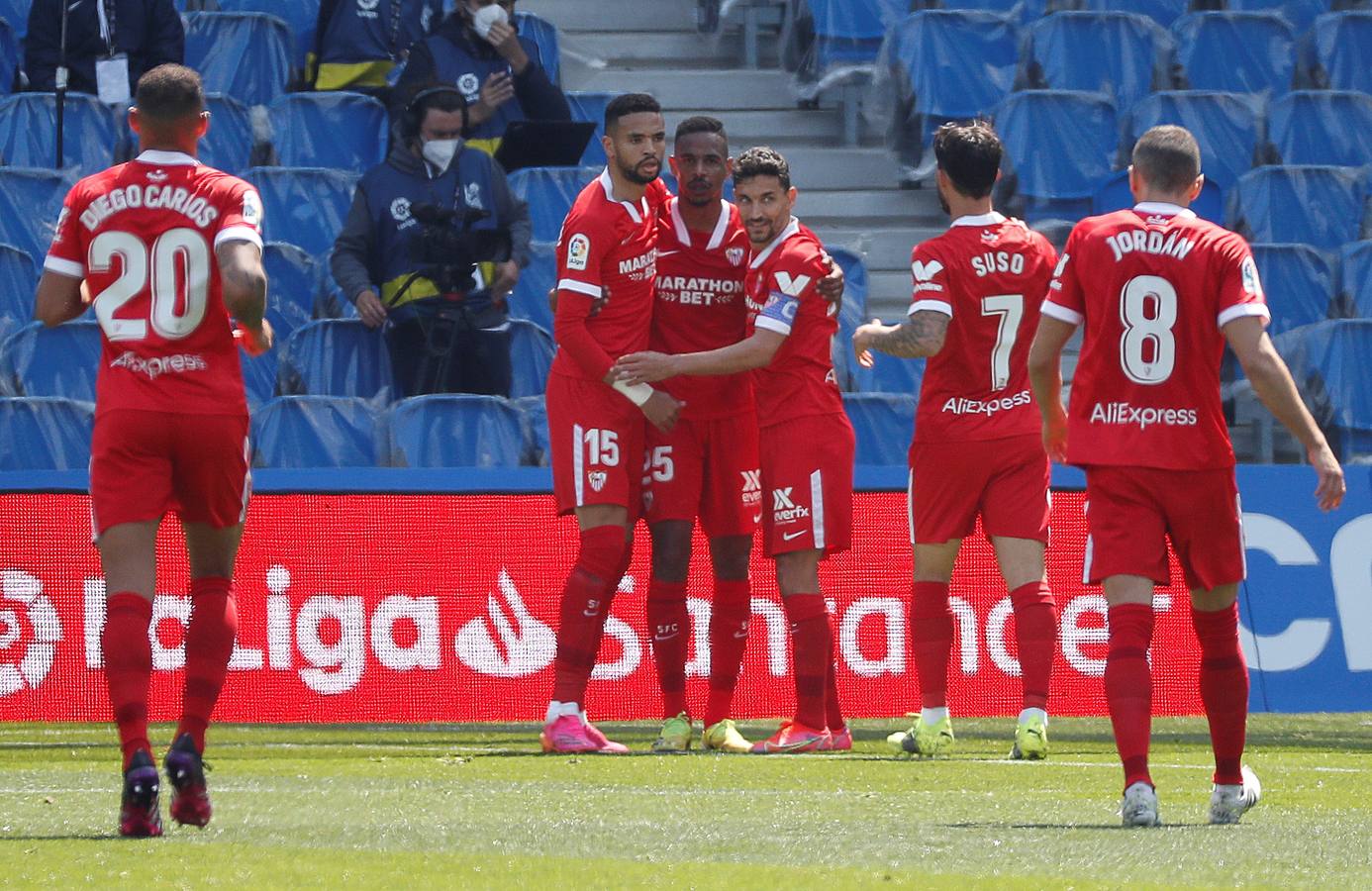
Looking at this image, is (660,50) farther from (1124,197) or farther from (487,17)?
(1124,197)

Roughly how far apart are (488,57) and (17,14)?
11.7 ft

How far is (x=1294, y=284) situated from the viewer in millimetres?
12953

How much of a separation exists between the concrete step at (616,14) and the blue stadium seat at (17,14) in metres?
3.36

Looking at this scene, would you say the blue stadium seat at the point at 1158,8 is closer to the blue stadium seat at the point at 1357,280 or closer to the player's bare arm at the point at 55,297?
the blue stadium seat at the point at 1357,280

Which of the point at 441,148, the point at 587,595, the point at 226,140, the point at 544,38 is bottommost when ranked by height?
the point at 587,595

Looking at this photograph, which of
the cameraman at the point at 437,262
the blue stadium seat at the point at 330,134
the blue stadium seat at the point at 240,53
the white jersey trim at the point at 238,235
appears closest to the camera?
the white jersey trim at the point at 238,235

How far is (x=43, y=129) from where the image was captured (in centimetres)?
1283

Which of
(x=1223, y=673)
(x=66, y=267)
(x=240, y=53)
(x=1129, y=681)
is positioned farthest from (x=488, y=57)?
(x=1129, y=681)

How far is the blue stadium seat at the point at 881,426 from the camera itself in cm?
1143

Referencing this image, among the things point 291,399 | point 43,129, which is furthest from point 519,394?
point 43,129

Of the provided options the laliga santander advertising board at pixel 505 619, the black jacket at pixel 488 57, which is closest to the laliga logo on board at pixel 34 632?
the laliga santander advertising board at pixel 505 619

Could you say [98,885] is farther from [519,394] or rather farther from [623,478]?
[519,394]

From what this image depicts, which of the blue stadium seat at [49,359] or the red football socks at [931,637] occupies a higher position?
the blue stadium seat at [49,359]

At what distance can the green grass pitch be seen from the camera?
4.37m
